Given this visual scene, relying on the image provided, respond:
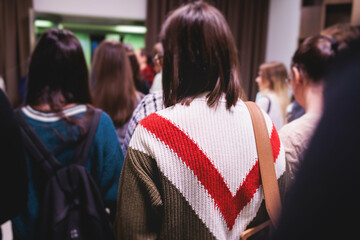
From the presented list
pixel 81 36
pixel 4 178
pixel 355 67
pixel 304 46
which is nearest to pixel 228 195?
pixel 355 67

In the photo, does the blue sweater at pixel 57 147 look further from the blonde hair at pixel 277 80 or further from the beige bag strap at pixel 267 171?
the blonde hair at pixel 277 80

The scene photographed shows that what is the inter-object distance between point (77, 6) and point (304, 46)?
3794 mm

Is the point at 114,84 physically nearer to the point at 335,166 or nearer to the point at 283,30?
the point at 335,166

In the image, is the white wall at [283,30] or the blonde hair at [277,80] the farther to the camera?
the white wall at [283,30]

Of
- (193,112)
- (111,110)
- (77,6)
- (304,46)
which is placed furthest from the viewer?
(77,6)

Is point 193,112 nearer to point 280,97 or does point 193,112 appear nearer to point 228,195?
point 228,195

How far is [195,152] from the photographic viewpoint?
80cm

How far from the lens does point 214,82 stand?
2.82 feet

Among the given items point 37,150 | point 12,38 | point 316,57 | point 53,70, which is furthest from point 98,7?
point 316,57

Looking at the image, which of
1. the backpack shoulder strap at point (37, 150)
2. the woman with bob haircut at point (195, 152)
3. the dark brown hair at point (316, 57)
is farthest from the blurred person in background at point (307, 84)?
the backpack shoulder strap at point (37, 150)

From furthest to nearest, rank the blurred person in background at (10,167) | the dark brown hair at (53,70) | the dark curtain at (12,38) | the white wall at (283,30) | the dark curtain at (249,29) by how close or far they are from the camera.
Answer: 1. the dark curtain at (249,29)
2. the white wall at (283,30)
3. the dark curtain at (12,38)
4. the dark brown hair at (53,70)
5. the blurred person in background at (10,167)

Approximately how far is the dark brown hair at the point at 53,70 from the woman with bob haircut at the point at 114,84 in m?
0.54

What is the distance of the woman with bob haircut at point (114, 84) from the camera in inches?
71.5

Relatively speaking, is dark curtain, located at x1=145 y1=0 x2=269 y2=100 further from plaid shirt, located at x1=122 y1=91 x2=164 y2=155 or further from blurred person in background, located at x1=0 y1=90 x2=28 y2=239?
blurred person in background, located at x1=0 y1=90 x2=28 y2=239
